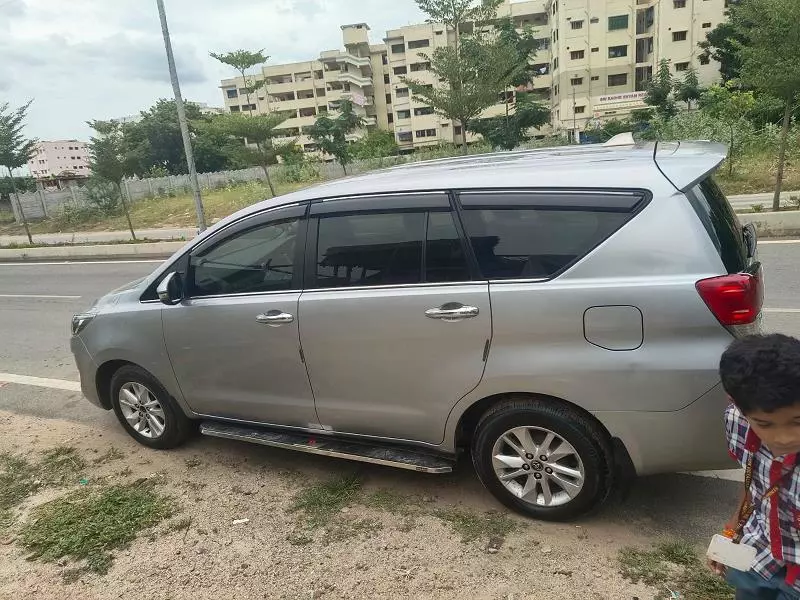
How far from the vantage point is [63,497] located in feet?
11.5

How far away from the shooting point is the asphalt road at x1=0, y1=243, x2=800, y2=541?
2889 mm

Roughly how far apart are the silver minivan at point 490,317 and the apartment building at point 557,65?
39.4 m

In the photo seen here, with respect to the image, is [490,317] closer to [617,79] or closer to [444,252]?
[444,252]

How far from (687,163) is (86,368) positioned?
3990mm

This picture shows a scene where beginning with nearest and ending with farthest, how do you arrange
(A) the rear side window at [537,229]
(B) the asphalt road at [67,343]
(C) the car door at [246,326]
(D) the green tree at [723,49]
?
(A) the rear side window at [537,229]
(B) the asphalt road at [67,343]
(C) the car door at [246,326]
(D) the green tree at [723,49]

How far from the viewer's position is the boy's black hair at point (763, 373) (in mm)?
1358

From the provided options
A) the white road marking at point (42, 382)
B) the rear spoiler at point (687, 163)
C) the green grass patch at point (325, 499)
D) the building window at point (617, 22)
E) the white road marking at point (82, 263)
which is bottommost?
the white road marking at point (82, 263)

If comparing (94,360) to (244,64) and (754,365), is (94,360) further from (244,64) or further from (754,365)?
(244,64)

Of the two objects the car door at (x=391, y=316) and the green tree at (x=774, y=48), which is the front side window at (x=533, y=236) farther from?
the green tree at (x=774, y=48)

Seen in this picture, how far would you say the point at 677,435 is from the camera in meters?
2.43

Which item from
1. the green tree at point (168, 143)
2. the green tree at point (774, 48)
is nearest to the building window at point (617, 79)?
the green tree at point (168, 143)

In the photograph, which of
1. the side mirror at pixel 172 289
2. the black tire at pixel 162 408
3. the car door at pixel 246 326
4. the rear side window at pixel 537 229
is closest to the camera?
the rear side window at pixel 537 229

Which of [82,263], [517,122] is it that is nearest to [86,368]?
[82,263]

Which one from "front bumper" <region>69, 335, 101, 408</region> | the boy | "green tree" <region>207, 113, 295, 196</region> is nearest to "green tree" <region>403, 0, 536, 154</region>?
"green tree" <region>207, 113, 295, 196</region>
